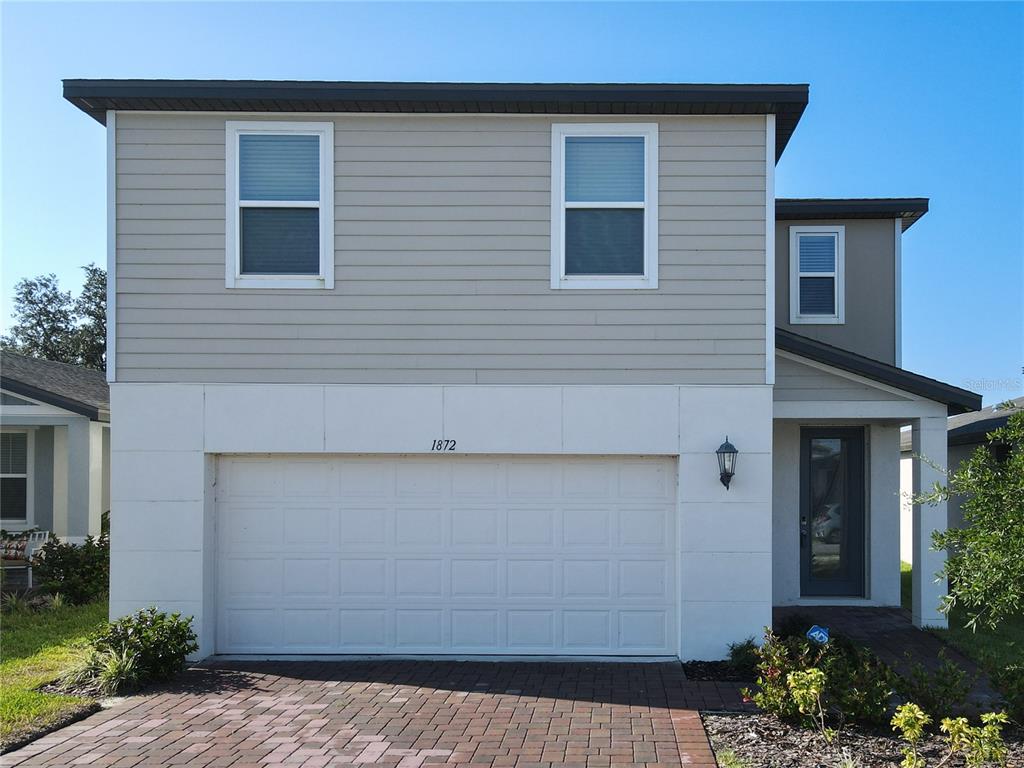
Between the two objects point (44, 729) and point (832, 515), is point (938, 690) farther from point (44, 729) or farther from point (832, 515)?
point (44, 729)

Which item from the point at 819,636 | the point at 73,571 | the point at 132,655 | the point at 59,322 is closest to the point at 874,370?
the point at 819,636

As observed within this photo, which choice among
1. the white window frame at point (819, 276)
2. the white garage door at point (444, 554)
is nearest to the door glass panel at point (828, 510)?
the white window frame at point (819, 276)

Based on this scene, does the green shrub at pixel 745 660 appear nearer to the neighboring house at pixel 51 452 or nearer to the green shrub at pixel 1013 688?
the green shrub at pixel 1013 688

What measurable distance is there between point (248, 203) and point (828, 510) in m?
8.45

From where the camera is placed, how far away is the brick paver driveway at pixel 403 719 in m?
5.98

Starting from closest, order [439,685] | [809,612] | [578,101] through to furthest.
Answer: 1. [439,685]
2. [578,101]
3. [809,612]

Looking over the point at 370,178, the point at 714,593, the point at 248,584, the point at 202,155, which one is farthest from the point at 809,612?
the point at 202,155

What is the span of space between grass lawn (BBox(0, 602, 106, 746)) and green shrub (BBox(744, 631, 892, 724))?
5.52 meters

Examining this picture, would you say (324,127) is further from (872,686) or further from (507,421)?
(872,686)

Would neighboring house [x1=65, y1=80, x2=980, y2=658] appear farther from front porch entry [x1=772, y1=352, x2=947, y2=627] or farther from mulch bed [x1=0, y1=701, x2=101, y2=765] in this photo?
front porch entry [x1=772, y1=352, x2=947, y2=627]

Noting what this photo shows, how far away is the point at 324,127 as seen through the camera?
871 centimetres

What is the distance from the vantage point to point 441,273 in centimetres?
867

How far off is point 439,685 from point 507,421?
259 centimetres

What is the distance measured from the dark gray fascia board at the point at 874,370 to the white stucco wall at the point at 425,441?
1.65 metres
